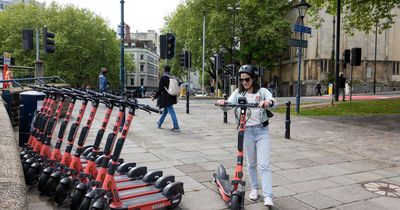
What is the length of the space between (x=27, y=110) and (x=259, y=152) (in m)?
5.19

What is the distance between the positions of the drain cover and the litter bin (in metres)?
6.07

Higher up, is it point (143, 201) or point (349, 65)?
point (349, 65)

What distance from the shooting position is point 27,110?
7742mm

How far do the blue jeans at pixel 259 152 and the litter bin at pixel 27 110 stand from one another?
456 centimetres

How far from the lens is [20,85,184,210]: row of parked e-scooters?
4.09m

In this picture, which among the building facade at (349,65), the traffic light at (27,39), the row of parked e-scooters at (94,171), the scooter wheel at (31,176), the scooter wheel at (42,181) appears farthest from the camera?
the building facade at (349,65)

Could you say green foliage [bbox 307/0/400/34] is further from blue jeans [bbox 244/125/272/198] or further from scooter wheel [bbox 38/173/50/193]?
scooter wheel [bbox 38/173/50/193]

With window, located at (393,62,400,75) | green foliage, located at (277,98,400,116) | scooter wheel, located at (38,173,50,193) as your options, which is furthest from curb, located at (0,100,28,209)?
window, located at (393,62,400,75)

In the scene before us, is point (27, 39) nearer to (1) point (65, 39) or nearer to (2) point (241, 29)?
(2) point (241, 29)

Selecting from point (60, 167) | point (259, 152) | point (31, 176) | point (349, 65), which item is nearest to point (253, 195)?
point (259, 152)

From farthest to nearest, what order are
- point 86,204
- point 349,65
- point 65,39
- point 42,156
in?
point 65,39, point 349,65, point 42,156, point 86,204

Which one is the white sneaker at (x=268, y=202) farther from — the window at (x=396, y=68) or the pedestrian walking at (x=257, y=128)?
the window at (x=396, y=68)

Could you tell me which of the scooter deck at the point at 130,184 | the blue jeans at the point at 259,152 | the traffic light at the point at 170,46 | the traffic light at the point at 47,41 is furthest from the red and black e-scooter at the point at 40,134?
the traffic light at the point at 47,41

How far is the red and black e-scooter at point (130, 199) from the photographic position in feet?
13.1
